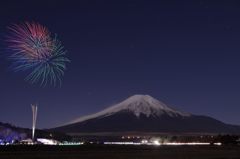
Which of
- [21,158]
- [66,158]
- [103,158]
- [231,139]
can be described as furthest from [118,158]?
[231,139]

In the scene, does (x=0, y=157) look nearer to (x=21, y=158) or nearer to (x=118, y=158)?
(x=21, y=158)

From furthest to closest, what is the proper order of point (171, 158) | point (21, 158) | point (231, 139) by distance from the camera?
1. point (231, 139)
2. point (171, 158)
3. point (21, 158)

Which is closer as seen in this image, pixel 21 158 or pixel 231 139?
pixel 21 158

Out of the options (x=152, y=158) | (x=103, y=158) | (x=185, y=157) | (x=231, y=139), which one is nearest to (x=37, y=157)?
(x=103, y=158)

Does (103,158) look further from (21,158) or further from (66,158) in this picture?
(21,158)

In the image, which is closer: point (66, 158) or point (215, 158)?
point (66, 158)

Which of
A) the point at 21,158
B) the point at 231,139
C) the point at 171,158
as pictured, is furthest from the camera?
the point at 231,139

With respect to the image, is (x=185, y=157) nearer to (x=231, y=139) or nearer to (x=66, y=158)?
(x=66, y=158)
